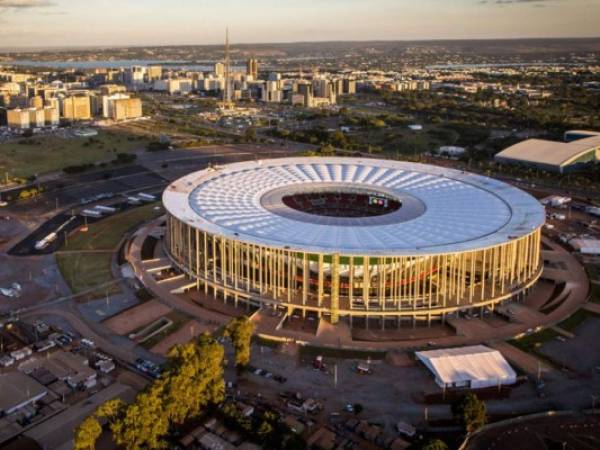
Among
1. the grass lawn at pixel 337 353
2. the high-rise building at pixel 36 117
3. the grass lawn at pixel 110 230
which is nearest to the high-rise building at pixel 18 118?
the high-rise building at pixel 36 117

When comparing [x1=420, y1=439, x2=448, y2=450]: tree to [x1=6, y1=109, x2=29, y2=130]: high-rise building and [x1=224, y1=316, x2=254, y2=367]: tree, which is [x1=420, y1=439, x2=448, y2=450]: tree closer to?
[x1=224, y1=316, x2=254, y2=367]: tree

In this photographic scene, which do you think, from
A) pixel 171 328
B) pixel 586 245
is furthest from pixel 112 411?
pixel 586 245

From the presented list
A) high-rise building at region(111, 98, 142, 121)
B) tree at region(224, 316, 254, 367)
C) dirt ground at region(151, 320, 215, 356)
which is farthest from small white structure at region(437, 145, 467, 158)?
tree at region(224, 316, 254, 367)

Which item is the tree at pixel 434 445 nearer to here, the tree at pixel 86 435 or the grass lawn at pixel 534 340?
the grass lawn at pixel 534 340

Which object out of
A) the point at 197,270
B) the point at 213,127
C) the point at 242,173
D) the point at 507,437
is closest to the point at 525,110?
the point at 213,127

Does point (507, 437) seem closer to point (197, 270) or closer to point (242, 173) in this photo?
point (197, 270)

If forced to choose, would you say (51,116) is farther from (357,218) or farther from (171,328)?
(171,328)
